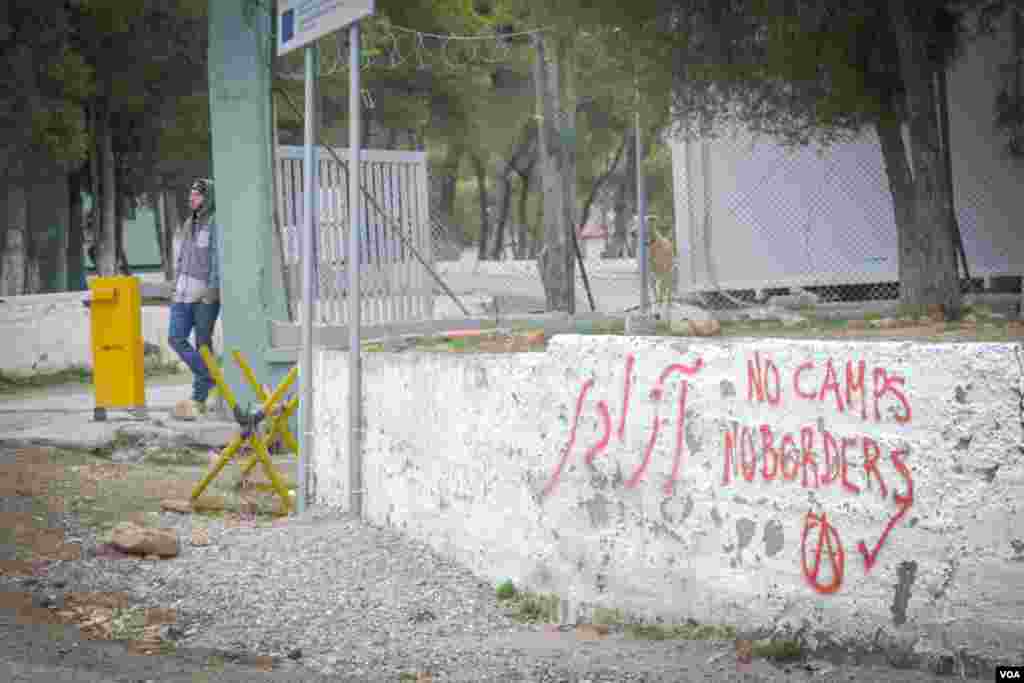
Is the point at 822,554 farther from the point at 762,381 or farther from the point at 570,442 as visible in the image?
the point at 570,442

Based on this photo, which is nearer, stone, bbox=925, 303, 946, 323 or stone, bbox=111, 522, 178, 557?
stone, bbox=111, 522, 178, 557

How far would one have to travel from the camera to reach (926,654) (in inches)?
213

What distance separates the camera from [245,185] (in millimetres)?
12750

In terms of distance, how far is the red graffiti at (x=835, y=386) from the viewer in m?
5.60

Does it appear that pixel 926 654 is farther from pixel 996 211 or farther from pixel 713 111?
pixel 996 211

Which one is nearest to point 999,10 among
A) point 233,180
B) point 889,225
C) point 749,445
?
point 889,225

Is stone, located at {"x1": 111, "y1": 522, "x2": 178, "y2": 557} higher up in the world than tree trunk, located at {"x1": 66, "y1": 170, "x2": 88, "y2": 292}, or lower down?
lower down

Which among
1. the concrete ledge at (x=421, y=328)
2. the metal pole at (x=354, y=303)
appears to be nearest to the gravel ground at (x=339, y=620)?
the metal pole at (x=354, y=303)

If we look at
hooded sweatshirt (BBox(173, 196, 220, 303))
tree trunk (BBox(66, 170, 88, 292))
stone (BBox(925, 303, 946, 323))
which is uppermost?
tree trunk (BBox(66, 170, 88, 292))

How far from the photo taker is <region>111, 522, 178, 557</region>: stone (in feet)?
26.8

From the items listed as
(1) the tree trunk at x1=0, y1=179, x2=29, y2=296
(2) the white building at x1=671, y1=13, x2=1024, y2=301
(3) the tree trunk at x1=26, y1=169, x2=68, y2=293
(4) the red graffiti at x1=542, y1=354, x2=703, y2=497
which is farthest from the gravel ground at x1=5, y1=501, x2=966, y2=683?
(3) the tree trunk at x1=26, y1=169, x2=68, y2=293

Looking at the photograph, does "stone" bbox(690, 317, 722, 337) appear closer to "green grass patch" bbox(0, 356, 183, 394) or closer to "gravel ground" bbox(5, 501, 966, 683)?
"gravel ground" bbox(5, 501, 966, 683)

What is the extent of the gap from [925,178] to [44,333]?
13.8 metres

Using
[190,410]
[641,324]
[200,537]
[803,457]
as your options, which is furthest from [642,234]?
[803,457]
